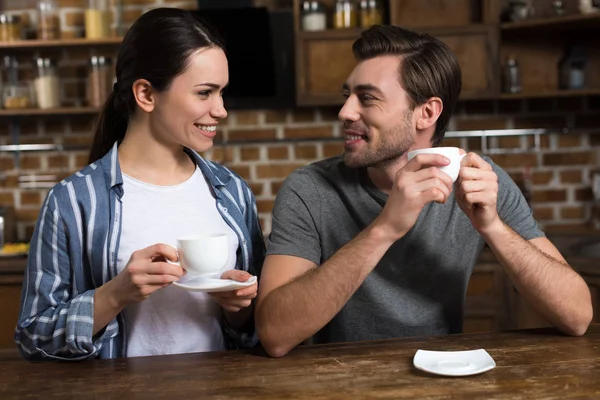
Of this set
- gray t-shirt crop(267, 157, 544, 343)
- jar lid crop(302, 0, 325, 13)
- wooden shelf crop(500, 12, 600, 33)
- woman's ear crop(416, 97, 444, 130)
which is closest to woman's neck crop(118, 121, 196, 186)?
gray t-shirt crop(267, 157, 544, 343)

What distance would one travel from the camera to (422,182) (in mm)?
1426

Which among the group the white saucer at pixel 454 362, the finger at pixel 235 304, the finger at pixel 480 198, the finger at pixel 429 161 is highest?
the finger at pixel 429 161

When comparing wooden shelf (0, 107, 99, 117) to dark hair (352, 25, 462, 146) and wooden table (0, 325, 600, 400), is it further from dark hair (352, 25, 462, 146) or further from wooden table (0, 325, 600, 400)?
wooden table (0, 325, 600, 400)

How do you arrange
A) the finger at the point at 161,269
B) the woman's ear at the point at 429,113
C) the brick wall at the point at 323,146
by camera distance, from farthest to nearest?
the brick wall at the point at 323,146 < the woman's ear at the point at 429,113 < the finger at the point at 161,269

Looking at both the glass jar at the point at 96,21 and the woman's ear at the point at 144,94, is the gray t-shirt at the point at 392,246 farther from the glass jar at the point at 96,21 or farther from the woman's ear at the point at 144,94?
the glass jar at the point at 96,21

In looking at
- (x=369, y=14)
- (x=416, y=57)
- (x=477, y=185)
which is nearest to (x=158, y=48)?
(x=416, y=57)

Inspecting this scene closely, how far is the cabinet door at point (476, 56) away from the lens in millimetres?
3086

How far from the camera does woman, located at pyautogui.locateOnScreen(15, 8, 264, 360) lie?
1.48 metres

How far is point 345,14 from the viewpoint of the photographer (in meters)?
3.15

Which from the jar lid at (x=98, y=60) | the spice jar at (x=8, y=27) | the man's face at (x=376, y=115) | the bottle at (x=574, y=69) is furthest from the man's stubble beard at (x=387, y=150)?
the spice jar at (x=8, y=27)

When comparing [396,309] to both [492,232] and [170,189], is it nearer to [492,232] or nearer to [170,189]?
[492,232]

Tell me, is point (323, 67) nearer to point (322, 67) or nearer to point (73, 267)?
point (322, 67)

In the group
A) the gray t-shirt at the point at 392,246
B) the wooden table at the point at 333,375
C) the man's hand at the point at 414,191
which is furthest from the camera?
the gray t-shirt at the point at 392,246

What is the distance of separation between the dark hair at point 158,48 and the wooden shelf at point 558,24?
5.79 feet
